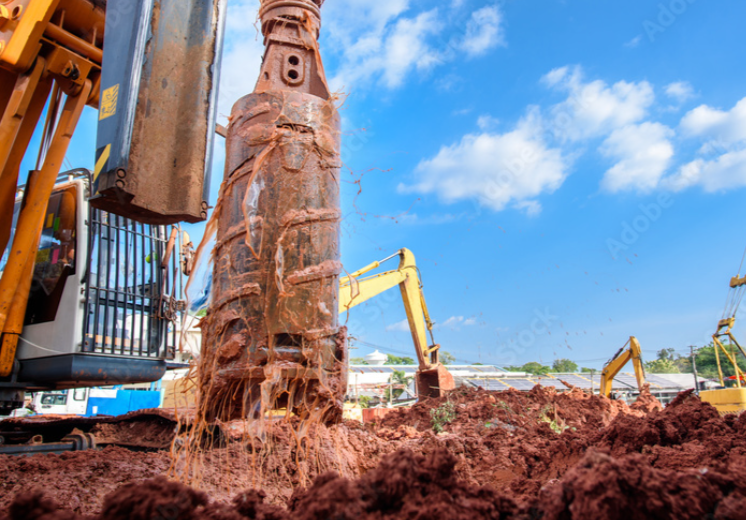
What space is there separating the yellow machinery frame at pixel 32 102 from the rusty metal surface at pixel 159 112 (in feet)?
6.42

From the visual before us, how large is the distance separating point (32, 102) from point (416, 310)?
9.98 metres

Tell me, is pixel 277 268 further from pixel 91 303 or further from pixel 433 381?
pixel 433 381

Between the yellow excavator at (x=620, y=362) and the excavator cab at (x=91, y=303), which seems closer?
the excavator cab at (x=91, y=303)

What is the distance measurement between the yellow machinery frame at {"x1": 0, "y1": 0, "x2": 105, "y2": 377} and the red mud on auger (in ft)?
10.9

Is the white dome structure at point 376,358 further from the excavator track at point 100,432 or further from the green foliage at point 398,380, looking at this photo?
the excavator track at point 100,432

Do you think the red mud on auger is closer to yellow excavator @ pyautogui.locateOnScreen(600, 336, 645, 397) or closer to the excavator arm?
the excavator arm

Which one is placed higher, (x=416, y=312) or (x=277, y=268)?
(x=416, y=312)

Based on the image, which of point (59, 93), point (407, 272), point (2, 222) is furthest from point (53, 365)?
point (407, 272)

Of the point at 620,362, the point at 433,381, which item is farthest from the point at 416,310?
the point at 620,362

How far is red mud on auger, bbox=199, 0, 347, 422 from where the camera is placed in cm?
244

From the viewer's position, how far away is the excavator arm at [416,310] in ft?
41.2

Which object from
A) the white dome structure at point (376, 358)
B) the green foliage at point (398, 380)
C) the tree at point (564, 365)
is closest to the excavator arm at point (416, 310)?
the green foliage at point (398, 380)

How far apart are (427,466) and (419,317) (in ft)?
39.2

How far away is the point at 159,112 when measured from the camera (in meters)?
3.26
